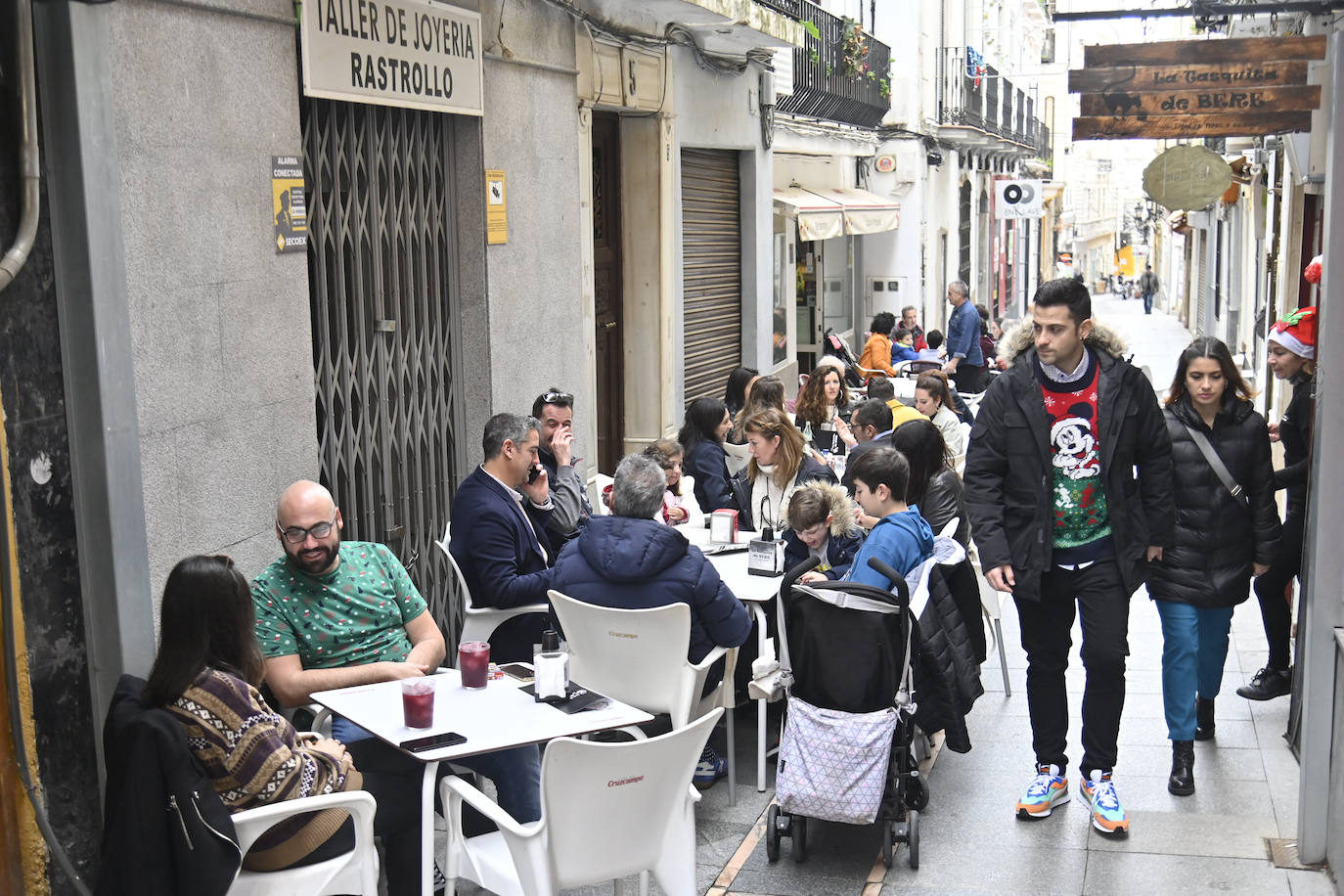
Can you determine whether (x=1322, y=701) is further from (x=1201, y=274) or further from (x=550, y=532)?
(x=1201, y=274)

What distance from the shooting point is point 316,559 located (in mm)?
4898

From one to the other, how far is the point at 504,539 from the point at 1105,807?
2527 millimetres

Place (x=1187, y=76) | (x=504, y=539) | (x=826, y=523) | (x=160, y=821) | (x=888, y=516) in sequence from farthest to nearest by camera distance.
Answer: (x=1187, y=76) → (x=826, y=523) → (x=504, y=539) → (x=888, y=516) → (x=160, y=821)

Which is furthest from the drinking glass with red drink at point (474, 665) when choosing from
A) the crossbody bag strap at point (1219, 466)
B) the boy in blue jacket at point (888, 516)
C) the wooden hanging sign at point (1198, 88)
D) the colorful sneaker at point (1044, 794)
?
the wooden hanging sign at point (1198, 88)

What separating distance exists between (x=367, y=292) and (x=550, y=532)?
138 cm

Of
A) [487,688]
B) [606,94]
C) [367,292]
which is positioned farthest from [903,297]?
[487,688]

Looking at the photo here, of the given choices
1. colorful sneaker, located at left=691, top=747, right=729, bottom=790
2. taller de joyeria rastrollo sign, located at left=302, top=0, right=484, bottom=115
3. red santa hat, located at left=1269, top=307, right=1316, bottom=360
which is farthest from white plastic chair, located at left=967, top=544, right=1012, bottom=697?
taller de joyeria rastrollo sign, located at left=302, top=0, right=484, bottom=115

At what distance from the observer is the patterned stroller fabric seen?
5090 mm

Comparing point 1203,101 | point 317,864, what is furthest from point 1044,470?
point 317,864

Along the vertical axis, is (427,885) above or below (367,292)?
below

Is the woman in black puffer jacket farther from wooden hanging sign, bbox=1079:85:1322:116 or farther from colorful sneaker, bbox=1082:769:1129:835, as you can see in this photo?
wooden hanging sign, bbox=1079:85:1322:116

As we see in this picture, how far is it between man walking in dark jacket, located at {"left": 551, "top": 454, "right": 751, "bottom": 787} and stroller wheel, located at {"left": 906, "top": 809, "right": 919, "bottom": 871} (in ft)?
2.65

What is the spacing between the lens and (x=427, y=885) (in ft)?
14.1

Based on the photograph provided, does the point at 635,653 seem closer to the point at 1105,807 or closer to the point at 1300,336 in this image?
the point at 1105,807
